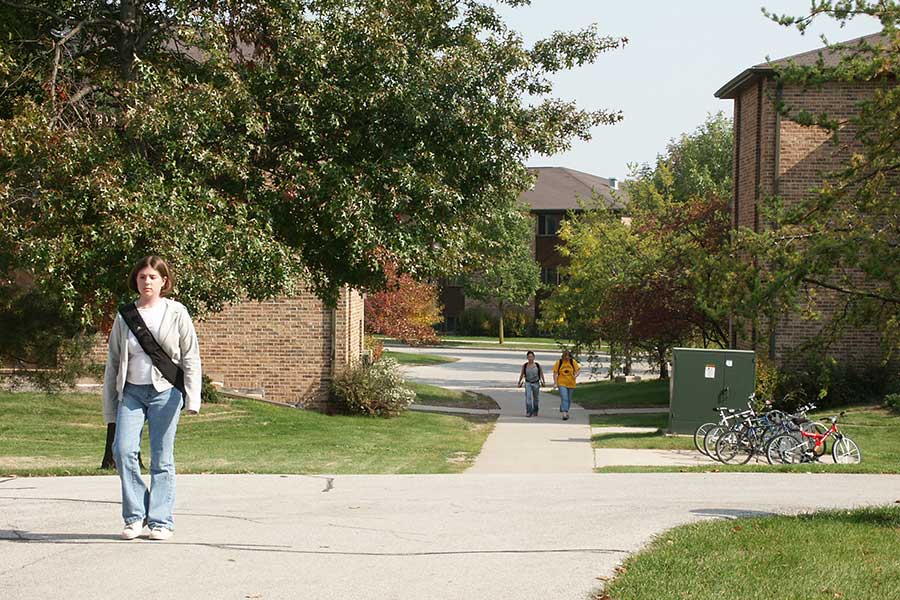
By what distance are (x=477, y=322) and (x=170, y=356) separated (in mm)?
73435

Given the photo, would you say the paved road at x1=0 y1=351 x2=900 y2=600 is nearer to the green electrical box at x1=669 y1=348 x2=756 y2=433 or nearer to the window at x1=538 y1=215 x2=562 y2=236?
the green electrical box at x1=669 y1=348 x2=756 y2=433

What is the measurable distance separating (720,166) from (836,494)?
56.8 m

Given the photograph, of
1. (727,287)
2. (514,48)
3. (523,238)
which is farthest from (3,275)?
(523,238)

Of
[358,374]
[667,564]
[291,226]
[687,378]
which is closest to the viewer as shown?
[667,564]

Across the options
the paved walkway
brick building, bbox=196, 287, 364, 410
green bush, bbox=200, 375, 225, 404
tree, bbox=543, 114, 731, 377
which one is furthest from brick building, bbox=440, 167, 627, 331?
green bush, bbox=200, 375, 225, 404

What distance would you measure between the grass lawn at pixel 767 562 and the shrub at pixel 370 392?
715 inches

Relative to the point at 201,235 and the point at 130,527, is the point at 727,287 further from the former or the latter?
the point at 130,527

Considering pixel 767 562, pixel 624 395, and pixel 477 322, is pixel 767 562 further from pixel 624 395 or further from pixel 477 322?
pixel 477 322

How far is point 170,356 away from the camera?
24.7ft

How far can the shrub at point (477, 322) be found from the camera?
80.4 metres

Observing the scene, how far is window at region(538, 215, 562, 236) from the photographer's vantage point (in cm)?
8025

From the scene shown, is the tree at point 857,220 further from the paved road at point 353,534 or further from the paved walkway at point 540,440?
the paved walkway at point 540,440

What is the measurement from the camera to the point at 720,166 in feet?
222

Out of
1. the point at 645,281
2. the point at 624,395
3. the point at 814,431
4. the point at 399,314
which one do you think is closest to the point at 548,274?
the point at 399,314
